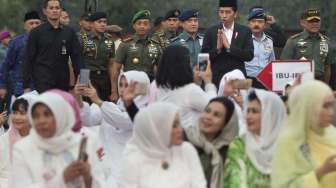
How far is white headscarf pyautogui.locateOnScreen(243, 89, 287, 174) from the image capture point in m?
10.4

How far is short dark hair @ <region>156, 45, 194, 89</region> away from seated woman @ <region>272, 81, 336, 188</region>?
230 cm

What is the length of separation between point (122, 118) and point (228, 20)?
3.16m

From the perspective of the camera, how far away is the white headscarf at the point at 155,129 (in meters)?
9.89

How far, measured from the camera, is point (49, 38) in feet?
51.0

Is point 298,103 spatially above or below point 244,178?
above

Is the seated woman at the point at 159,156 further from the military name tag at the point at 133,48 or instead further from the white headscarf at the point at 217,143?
the military name tag at the point at 133,48

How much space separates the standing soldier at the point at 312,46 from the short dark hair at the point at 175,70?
494cm

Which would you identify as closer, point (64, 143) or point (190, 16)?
point (64, 143)

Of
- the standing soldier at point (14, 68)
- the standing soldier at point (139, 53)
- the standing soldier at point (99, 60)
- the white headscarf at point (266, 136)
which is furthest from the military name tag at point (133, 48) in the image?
the white headscarf at point (266, 136)

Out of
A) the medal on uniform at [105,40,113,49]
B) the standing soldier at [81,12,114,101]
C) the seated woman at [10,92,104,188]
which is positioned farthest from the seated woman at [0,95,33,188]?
the medal on uniform at [105,40,113,49]

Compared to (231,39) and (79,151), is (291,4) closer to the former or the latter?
(231,39)

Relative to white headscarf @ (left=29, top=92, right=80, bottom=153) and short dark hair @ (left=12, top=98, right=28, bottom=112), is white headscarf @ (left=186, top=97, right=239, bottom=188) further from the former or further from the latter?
short dark hair @ (left=12, top=98, right=28, bottom=112)

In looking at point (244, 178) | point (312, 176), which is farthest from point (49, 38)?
point (312, 176)

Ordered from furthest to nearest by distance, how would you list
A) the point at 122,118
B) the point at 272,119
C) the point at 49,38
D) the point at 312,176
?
the point at 49,38 → the point at 122,118 → the point at 272,119 → the point at 312,176
